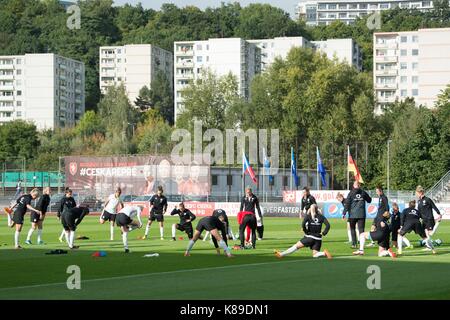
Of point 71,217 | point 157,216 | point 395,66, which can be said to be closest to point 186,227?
point 157,216

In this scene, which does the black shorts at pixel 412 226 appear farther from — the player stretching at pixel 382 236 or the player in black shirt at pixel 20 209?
the player in black shirt at pixel 20 209

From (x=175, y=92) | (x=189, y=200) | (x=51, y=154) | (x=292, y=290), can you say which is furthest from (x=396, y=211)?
(x=175, y=92)

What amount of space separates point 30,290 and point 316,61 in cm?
10244

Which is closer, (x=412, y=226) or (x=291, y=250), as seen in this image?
(x=291, y=250)

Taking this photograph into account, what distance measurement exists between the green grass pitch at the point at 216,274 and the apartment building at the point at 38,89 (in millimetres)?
159509

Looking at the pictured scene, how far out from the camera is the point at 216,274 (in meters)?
22.7

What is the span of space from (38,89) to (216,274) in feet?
570

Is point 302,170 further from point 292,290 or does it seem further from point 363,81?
point 292,290

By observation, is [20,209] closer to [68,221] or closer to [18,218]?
[18,218]

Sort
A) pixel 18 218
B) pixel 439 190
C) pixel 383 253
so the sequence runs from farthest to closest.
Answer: pixel 439 190
pixel 18 218
pixel 383 253

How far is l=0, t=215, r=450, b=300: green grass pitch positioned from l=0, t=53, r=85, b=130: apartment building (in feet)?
523

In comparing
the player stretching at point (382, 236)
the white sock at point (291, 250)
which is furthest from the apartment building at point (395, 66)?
the white sock at point (291, 250)

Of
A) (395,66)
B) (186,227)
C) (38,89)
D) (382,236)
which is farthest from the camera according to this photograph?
(38,89)

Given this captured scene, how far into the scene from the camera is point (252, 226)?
1242 inches
